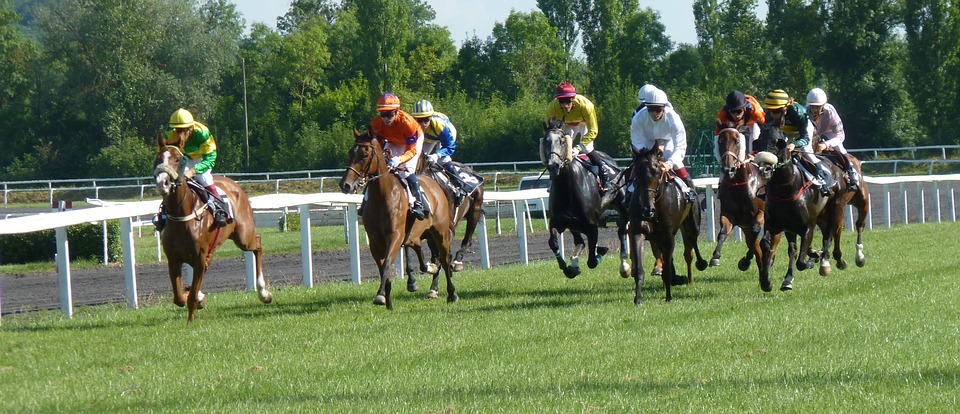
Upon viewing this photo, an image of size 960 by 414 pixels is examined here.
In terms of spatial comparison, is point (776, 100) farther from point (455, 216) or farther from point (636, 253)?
point (455, 216)

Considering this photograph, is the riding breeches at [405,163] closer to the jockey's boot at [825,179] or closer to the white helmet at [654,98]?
the white helmet at [654,98]

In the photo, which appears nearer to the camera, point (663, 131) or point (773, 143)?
point (773, 143)

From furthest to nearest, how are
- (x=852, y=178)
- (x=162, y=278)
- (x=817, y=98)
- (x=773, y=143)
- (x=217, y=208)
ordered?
(x=162, y=278) → (x=817, y=98) → (x=852, y=178) → (x=773, y=143) → (x=217, y=208)

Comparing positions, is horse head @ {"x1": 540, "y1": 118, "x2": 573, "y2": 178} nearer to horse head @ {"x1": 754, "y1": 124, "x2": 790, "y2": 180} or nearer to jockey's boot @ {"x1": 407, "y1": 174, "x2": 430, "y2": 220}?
jockey's boot @ {"x1": 407, "y1": 174, "x2": 430, "y2": 220}

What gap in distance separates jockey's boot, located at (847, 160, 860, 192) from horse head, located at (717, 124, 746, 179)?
299 centimetres

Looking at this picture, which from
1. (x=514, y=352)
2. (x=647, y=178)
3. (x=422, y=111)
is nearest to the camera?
(x=514, y=352)

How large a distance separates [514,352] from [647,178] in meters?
3.94

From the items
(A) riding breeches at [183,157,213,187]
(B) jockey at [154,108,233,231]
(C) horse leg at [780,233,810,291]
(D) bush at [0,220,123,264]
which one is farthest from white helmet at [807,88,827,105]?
(D) bush at [0,220,123,264]

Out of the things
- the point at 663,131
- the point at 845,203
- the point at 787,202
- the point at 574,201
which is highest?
the point at 663,131

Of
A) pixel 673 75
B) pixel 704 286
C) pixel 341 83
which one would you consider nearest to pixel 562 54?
pixel 673 75

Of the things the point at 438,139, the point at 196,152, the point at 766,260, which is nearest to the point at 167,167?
the point at 196,152

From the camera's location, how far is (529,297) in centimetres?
1273

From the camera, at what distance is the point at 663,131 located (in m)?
13.0

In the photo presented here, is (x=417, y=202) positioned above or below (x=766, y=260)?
above
